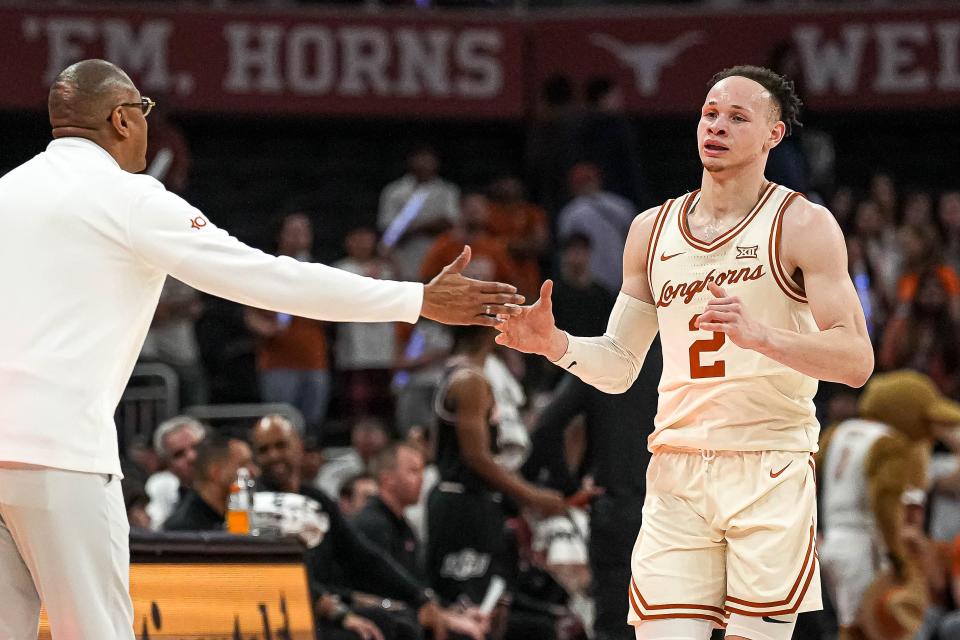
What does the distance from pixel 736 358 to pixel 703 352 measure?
110 mm

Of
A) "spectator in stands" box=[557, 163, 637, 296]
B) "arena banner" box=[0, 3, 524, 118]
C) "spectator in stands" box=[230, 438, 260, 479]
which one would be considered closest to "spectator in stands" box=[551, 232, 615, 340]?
"spectator in stands" box=[557, 163, 637, 296]

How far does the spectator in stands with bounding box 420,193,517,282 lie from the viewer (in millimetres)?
13008

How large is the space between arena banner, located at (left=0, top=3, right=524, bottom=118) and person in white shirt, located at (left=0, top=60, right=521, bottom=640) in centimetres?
1032

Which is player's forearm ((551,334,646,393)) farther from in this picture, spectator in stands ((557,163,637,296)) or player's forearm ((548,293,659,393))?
spectator in stands ((557,163,637,296))

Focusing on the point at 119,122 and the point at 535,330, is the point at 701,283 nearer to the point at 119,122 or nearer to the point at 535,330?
the point at 535,330

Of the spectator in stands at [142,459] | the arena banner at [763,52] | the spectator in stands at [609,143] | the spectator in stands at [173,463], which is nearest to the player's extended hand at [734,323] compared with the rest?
the spectator in stands at [173,463]

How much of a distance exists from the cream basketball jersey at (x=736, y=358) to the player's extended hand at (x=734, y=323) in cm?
26

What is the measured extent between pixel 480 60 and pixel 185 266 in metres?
11.2

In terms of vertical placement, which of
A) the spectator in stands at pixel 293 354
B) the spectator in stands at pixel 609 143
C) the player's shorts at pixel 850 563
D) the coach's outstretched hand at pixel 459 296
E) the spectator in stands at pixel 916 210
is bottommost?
the player's shorts at pixel 850 563

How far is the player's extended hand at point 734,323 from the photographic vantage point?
4648mm

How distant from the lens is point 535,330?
17.1 ft

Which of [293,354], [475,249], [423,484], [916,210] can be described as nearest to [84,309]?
[423,484]

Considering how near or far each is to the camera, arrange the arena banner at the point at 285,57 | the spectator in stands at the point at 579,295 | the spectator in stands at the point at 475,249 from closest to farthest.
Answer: the spectator in stands at the point at 579,295 < the spectator in stands at the point at 475,249 < the arena banner at the point at 285,57

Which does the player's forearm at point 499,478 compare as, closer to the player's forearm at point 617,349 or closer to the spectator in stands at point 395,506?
the spectator in stands at point 395,506
